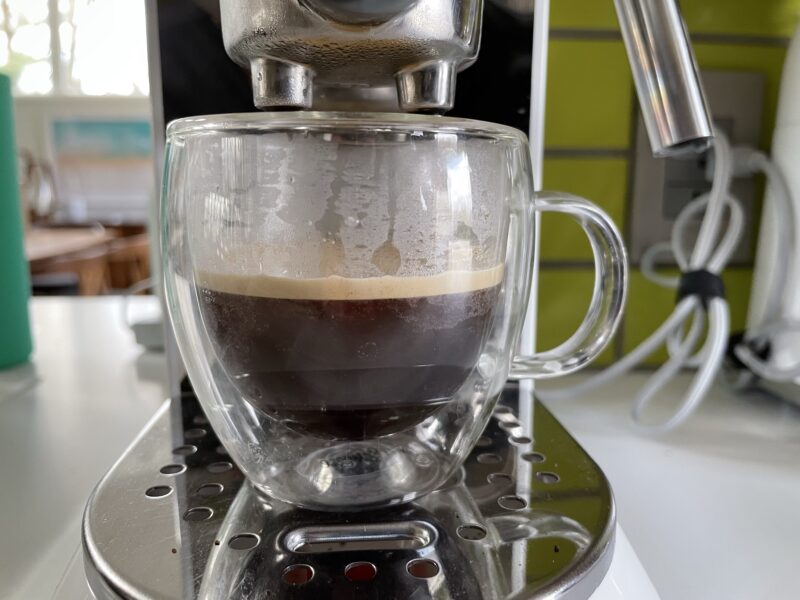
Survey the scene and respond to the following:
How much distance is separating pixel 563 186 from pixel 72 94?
11.1ft

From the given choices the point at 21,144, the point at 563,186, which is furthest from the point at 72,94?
the point at 563,186

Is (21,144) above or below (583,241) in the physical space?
above

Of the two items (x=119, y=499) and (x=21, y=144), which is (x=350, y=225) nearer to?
(x=119, y=499)

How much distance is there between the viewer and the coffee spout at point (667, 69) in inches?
8.7

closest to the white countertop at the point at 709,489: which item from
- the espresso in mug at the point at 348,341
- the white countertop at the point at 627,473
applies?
the white countertop at the point at 627,473

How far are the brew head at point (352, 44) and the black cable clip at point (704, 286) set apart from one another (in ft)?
0.74

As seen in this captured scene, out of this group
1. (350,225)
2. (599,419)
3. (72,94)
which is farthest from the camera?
(72,94)

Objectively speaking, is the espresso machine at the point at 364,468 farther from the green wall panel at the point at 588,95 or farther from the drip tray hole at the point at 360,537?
the green wall panel at the point at 588,95

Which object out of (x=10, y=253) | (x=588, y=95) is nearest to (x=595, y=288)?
(x=588, y=95)

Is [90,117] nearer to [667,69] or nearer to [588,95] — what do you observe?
[588,95]

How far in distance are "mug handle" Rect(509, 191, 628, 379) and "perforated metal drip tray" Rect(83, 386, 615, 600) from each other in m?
0.04

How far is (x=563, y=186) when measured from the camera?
46cm

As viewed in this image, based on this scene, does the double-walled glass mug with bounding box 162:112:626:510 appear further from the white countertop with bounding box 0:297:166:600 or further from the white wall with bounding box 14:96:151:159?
the white wall with bounding box 14:96:151:159

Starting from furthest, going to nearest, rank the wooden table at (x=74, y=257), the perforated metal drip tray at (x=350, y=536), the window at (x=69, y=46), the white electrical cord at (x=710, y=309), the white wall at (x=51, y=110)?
the white wall at (x=51, y=110), the window at (x=69, y=46), the wooden table at (x=74, y=257), the white electrical cord at (x=710, y=309), the perforated metal drip tray at (x=350, y=536)
